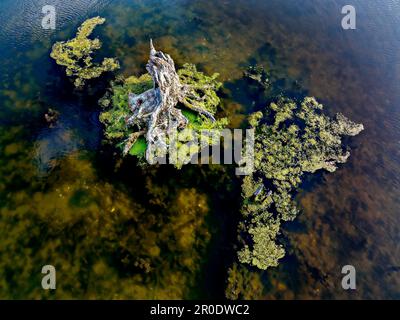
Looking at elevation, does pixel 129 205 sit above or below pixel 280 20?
below

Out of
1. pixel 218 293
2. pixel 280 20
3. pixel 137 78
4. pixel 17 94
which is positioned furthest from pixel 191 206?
pixel 280 20

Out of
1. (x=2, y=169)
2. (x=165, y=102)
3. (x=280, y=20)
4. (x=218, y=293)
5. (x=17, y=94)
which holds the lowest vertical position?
(x=218, y=293)

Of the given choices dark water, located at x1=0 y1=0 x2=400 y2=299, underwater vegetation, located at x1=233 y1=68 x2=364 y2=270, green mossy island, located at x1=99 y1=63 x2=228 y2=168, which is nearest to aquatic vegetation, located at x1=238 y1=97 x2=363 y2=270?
underwater vegetation, located at x1=233 y1=68 x2=364 y2=270

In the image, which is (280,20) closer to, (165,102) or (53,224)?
(165,102)

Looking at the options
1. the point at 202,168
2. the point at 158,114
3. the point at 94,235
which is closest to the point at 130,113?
the point at 158,114

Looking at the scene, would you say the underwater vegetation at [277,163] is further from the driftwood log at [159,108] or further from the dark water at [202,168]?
the driftwood log at [159,108]

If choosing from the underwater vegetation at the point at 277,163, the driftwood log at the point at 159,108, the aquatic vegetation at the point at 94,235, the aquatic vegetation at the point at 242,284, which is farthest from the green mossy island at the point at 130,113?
the aquatic vegetation at the point at 242,284

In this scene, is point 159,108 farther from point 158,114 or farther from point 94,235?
point 94,235

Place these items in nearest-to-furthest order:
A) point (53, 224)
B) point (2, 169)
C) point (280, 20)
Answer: point (53, 224), point (2, 169), point (280, 20)
